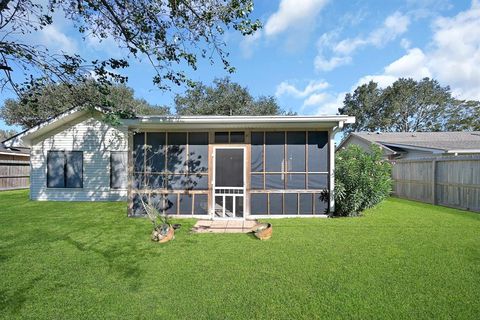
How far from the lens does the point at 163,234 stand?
16.8 feet

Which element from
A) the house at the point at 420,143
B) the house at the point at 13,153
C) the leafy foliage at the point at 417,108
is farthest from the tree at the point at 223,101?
the leafy foliage at the point at 417,108

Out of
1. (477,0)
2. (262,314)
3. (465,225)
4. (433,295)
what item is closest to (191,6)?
(262,314)

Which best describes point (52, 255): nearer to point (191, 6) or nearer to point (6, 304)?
point (6, 304)

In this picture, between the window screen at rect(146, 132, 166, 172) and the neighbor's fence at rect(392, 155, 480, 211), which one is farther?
the neighbor's fence at rect(392, 155, 480, 211)

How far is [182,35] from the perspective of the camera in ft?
15.3

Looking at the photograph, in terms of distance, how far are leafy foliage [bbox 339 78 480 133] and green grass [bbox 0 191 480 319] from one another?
2883 centimetres

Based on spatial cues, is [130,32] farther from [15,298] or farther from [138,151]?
[15,298]

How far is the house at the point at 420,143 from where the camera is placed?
13125mm

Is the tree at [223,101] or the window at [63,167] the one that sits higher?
the tree at [223,101]

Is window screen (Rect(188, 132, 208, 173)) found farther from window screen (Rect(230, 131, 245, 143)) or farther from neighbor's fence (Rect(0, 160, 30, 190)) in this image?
neighbor's fence (Rect(0, 160, 30, 190))

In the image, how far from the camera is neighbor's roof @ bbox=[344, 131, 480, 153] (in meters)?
13.3

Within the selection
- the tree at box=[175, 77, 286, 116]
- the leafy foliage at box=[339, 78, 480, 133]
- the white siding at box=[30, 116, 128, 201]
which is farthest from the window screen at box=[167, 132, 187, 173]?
the leafy foliage at box=[339, 78, 480, 133]

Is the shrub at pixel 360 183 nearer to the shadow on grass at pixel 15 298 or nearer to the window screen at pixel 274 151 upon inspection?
the window screen at pixel 274 151

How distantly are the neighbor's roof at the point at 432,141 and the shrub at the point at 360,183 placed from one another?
8151 mm
